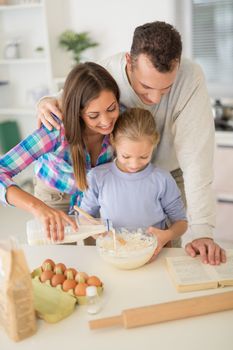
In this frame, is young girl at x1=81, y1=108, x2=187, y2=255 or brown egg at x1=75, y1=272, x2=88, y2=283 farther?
young girl at x1=81, y1=108, x2=187, y2=255

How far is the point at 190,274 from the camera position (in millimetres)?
1203

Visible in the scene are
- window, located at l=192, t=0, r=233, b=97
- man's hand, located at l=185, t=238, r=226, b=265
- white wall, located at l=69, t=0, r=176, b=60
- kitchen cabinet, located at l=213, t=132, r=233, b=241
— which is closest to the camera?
man's hand, located at l=185, t=238, r=226, b=265

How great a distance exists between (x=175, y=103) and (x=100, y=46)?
2.03 meters

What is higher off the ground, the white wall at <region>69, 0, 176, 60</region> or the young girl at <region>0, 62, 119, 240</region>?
the white wall at <region>69, 0, 176, 60</region>

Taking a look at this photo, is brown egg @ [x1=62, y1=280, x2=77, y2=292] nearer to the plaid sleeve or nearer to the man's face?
the plaid sleeve

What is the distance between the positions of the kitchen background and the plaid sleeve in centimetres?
165

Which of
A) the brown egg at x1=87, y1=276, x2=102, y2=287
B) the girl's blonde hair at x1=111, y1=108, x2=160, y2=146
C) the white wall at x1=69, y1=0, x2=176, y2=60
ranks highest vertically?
the white wall at x1=69, y1=0, x2=176, y2=60

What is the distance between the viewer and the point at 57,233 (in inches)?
49.1

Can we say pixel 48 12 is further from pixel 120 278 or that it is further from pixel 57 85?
pixel 120 278

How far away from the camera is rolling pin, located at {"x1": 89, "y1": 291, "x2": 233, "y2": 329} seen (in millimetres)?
998

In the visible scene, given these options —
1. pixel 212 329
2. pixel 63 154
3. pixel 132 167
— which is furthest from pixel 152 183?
pixel 212 329

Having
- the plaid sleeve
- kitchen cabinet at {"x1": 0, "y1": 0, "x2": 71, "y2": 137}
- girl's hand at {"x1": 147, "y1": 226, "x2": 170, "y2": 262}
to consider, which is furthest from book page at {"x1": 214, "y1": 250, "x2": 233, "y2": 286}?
kitchen cabinet at {"x1": 0, "y1": 0, "x2": 71, "y2": 137}

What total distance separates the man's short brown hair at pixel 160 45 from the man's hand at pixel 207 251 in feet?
1.79

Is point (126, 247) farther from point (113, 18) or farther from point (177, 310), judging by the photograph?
point (113, 18)
